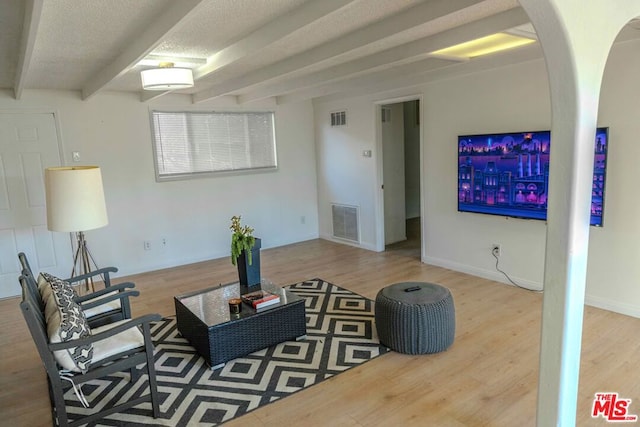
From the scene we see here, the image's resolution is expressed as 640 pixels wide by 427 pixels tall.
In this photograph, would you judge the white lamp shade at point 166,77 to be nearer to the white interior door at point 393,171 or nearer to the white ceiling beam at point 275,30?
the white ceiling beam at point 275,30

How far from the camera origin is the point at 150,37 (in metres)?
2.59

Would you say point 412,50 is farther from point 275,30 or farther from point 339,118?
point 339,118

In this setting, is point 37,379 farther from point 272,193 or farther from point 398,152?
point 398,152

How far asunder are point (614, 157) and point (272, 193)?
4.36 m

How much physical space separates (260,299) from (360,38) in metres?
2.04

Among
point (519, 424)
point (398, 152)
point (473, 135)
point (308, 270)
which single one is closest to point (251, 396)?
point (519, 424)

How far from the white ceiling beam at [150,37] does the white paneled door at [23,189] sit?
1345 mm

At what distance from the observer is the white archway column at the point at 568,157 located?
1.54m

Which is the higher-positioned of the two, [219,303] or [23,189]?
[23,189]

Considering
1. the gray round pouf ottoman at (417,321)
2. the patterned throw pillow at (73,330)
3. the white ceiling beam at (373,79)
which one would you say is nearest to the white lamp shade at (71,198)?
the patterned throw pillow at (73,330)

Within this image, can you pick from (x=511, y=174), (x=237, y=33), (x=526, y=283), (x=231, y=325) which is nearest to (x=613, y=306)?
(x=526, y=283)

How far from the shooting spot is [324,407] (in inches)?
99.0

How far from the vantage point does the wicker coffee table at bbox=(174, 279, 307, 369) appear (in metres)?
2.96

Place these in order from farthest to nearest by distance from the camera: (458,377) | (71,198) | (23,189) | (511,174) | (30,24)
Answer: (23,189) → (511,174) → (71,198) → (458,377) → (30,24)
